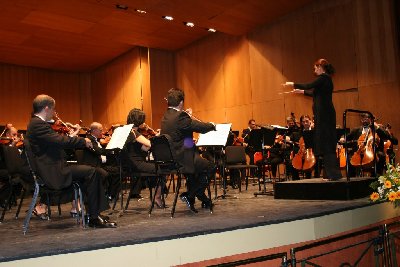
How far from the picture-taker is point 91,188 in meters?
3.48

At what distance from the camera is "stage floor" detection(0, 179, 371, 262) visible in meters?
2.65

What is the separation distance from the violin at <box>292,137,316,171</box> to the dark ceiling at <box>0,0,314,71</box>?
12.7 feet

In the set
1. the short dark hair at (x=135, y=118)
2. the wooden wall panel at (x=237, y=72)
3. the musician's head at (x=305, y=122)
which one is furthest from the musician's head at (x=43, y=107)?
the wooden wall panel at (x=237, y=72)

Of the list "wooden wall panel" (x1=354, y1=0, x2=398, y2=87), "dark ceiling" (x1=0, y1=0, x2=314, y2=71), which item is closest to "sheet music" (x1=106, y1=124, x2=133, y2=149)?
"dark ceiling" (x1=0, y1=0, x2=314, y2=71)

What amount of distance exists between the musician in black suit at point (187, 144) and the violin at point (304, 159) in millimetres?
2513

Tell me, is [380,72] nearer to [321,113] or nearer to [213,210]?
[321,113]

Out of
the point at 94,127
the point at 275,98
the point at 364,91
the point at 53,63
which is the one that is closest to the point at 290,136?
the point at 364,91

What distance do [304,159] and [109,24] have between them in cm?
607

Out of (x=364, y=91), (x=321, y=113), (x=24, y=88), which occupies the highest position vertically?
(x=24, y=88)

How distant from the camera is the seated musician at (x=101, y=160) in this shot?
5.24m

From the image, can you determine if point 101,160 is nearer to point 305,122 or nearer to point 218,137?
point 218,137

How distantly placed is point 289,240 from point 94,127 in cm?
351

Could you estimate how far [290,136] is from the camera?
7.47 m

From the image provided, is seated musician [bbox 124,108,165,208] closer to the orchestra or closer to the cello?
the orchestra
